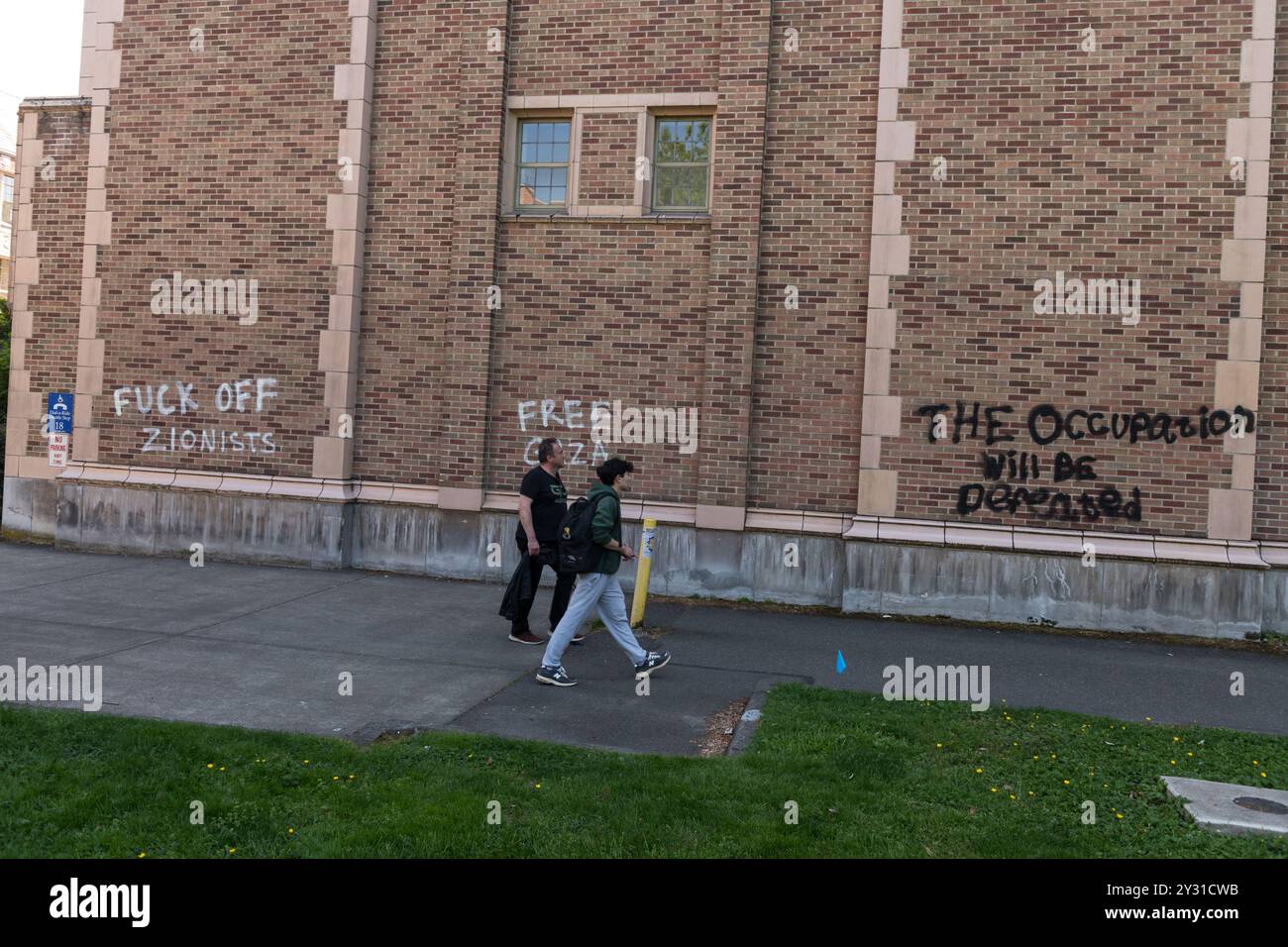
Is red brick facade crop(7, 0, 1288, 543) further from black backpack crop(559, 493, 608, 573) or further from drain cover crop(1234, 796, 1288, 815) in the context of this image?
drain cover crop(1234, 796, 1288, 815)

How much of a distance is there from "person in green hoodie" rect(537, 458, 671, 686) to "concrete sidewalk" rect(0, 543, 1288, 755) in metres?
0.19

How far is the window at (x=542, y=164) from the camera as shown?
489 inches

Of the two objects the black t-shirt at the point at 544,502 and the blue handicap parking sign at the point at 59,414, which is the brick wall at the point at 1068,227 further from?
the blue handicap parking sign at the point at 59,414

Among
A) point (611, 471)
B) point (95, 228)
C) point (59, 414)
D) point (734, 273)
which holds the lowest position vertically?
point (611, 471)

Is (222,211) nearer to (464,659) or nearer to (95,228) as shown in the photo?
(95,228)

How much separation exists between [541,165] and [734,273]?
2840mm

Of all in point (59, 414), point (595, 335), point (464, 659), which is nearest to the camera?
point (464, 659)

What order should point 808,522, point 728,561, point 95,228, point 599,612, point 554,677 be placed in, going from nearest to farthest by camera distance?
point 554,677 < point 599,612 < point 808,522 < point 728,561 < point 95,228

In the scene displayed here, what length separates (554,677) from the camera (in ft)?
24.8

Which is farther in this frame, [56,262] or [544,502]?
[56,262]

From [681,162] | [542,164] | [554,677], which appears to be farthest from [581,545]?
[542,164]

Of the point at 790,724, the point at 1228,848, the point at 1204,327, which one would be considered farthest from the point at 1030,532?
the point at 1228,848

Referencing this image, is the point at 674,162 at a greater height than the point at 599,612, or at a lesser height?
greater
